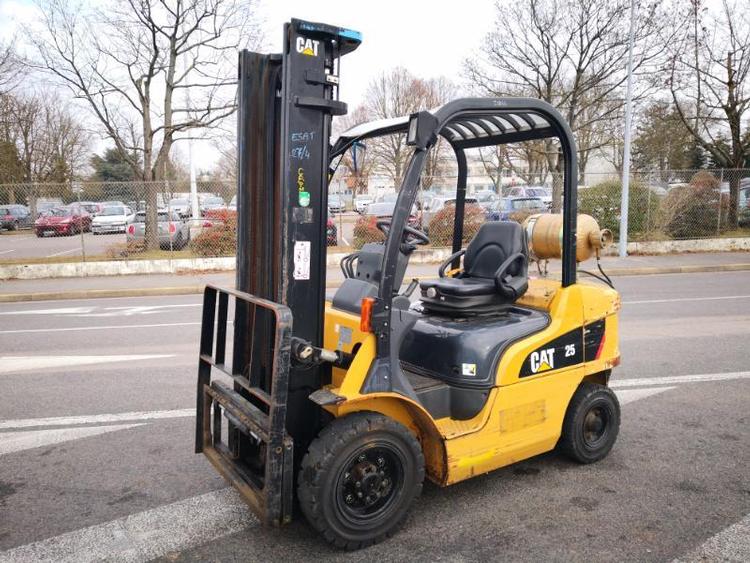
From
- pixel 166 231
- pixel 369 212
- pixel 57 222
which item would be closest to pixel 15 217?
pixel 57 222

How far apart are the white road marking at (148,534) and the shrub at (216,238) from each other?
1379 centimetres

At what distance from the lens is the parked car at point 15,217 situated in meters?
28.7

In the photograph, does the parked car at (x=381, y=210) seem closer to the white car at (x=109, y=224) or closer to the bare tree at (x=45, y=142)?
the white car at (x=109, y=224)

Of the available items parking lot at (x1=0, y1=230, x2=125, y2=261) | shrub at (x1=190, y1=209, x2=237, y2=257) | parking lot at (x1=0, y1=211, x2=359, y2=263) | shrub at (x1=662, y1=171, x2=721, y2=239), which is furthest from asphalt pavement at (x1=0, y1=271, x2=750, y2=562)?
shrub at (x1=662, y1=171, x2=721, y2=239)

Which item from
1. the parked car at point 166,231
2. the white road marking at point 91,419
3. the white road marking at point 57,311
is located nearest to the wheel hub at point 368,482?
the white road marking at point 91,419

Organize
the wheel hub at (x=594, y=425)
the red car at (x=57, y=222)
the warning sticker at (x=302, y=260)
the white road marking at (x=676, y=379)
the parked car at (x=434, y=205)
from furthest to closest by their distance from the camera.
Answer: the red car at (x=57, y=222), the parked car at (x=434, y=205), the white road marking at (x=676, y=379), the wheel hub at (x=594, y=425), the warning sticker at (x=302, y=260)

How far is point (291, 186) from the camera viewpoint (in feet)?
10.3

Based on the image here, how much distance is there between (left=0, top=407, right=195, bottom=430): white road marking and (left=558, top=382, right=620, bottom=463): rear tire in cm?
317

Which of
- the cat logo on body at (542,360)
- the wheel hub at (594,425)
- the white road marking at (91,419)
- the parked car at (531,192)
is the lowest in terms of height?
the white road marking at (91,419)

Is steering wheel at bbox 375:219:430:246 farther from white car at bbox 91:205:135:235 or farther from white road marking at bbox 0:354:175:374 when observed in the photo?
white car at bbox 91:205:135:235

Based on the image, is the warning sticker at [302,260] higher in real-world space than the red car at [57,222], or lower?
lower

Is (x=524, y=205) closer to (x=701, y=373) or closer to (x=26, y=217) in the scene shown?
(x=701, y=373)

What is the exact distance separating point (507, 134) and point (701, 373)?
12.9 ft

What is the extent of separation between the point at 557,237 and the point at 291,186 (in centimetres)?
207
